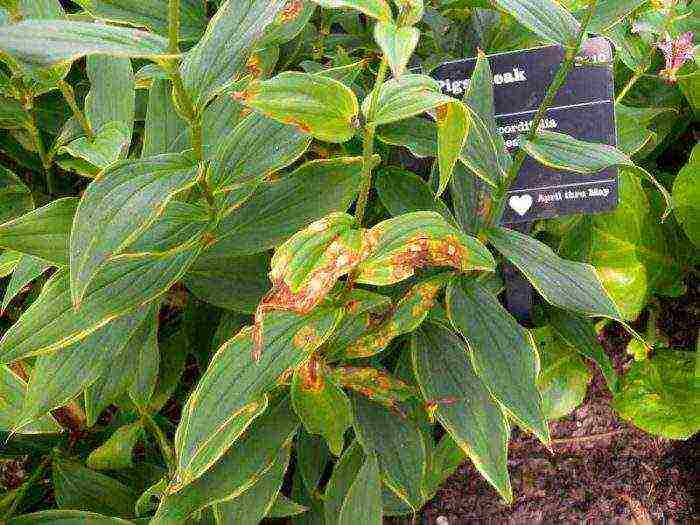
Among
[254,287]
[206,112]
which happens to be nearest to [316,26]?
[206,112]

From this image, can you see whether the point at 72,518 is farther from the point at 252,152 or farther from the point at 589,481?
the point at 589,481

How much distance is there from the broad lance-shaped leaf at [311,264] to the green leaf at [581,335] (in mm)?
547

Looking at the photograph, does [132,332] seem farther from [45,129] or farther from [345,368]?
[45,129]

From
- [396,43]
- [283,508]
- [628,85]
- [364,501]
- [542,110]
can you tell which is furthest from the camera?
[628,85]

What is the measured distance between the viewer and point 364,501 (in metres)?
0.81

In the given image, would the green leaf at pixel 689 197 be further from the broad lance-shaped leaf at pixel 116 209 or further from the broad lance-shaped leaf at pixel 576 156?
the broad lance-shaped leaf at pixel 116 209

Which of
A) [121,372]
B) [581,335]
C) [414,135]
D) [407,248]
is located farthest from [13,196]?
[581,335]

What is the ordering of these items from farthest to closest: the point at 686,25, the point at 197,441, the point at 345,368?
the point at 686,25 → the point at 345,368 → the point at 197,441

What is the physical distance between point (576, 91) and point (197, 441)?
61 centimetres

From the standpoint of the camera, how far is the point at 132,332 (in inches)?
30.9

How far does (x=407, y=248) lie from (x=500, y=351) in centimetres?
25

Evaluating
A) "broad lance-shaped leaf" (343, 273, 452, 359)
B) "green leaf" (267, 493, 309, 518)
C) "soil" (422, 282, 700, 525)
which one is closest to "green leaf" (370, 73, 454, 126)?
"broad lance-shaped leaf" (343, 273, 452, 359)

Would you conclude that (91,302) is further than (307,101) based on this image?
Yes

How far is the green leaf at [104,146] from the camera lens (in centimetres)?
79
